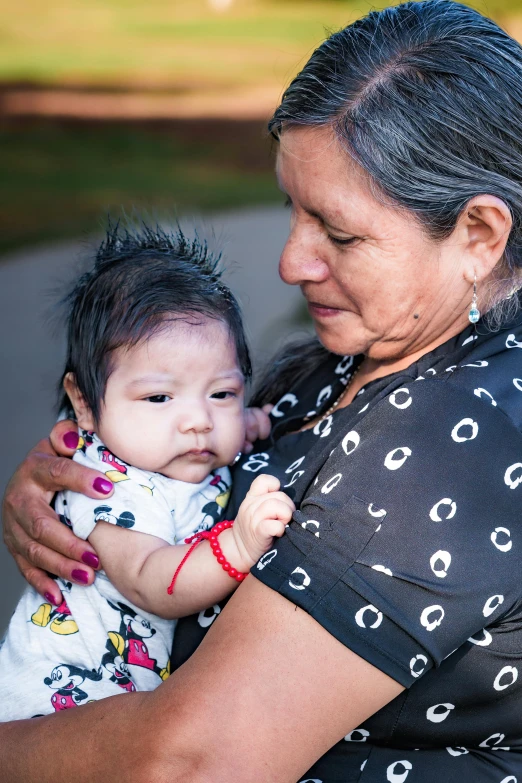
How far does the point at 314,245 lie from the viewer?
1.97m

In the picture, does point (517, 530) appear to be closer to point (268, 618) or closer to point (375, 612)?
point (375, 612)

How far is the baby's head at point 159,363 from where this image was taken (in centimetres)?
196

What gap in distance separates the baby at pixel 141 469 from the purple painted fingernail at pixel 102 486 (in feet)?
0.08

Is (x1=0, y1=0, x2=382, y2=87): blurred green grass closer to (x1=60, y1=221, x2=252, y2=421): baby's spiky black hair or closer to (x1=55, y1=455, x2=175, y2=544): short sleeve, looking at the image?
(x1=60, y1=221, x2=252, y2=421): baby's spiky black hair

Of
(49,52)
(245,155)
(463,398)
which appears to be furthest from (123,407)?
(49,52)

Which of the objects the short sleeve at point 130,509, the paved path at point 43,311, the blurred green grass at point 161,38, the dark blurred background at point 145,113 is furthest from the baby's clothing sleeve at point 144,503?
the blurred green grass at point 161,38

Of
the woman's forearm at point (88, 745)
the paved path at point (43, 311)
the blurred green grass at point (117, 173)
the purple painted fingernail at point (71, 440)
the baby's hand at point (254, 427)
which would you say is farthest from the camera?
the blurred green grass at point (117, 173)

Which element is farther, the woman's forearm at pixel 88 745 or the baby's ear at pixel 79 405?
the baby's ear at pixel 79 405

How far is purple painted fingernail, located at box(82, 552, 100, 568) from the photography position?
1883 mm

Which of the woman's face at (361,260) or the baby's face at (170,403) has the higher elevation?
the woman's face at (361,260)

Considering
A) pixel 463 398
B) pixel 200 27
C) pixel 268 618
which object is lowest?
pixel 268 618

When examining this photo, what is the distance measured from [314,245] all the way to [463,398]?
0.59 m

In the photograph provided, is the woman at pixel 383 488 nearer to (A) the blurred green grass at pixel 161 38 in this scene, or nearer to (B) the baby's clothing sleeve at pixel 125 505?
(B) the baby's clothing sleeve at pixel 125 505

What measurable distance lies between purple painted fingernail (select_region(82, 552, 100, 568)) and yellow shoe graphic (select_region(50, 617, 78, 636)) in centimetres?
13
